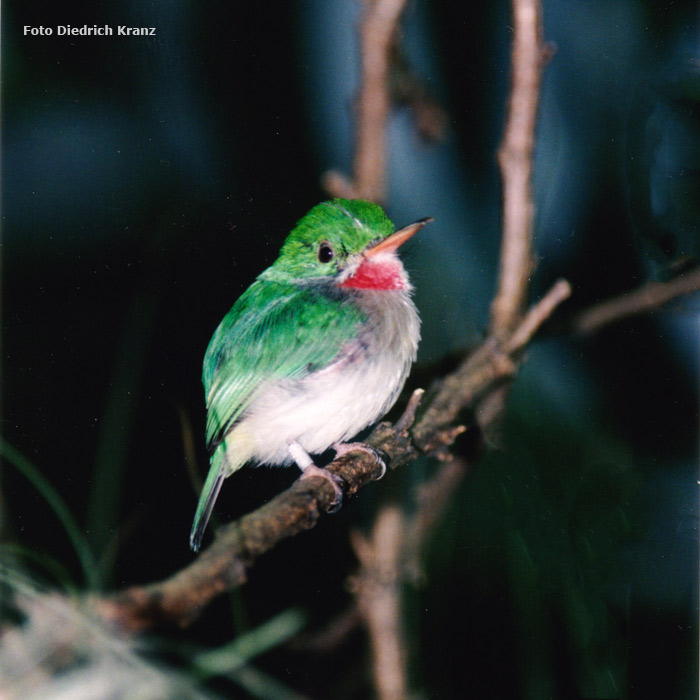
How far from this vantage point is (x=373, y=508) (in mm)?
1647

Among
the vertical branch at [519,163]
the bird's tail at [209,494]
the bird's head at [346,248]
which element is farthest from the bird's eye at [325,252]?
the bird's tail at [209,494]

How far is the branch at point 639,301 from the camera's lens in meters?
1.65

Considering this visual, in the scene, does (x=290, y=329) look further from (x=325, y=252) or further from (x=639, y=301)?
(x=639, y=301)

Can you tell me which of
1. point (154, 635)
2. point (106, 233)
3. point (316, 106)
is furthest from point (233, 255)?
point (154, 635)

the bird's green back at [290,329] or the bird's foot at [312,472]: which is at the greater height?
the bird's green back at [290,329]

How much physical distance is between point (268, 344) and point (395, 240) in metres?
0.39

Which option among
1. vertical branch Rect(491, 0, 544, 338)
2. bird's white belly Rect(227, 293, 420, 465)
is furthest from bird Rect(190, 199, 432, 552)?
vertical branch Rect(491, 0, 544, 338)

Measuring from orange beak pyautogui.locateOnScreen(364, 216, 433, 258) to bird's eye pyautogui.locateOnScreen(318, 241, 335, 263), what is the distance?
0.09 m

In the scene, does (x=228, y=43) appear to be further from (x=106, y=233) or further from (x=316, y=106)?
(x=106, y=233)

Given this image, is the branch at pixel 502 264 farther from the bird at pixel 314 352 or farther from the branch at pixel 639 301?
the branch at pixel 639 301

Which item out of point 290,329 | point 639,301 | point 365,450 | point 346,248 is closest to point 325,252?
point 346,248

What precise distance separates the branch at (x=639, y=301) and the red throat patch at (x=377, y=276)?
46 cm

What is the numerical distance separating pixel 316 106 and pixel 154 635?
1.18 m

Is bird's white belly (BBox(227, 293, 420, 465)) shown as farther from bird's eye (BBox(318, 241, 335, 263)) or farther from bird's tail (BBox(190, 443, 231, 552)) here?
bird's eye (BBox(318, 241, 335, 263))
